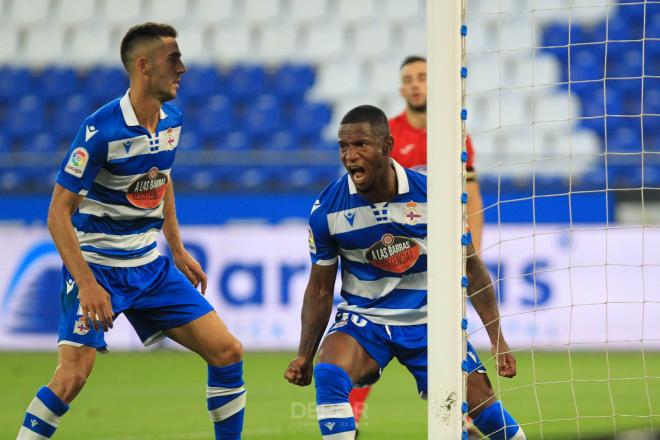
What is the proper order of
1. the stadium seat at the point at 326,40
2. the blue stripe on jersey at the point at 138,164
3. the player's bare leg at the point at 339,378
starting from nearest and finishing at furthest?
the player's bare leg at the point at 339,378 < the blue stripe on jersey at the point at 138,164 < the stadium seat at the point at 326,40

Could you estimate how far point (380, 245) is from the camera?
507 cm

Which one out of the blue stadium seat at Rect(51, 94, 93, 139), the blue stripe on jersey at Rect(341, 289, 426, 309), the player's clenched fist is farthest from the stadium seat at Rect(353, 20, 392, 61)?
the player's clenched fist

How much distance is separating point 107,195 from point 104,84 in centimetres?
1034

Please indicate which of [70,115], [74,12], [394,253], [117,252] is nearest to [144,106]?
[117,252]

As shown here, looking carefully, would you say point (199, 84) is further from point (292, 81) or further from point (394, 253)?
point (394, 253)

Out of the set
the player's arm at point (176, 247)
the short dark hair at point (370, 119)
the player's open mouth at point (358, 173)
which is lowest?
the player's arm at point (176, 247)

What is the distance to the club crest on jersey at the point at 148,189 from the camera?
5246 mm

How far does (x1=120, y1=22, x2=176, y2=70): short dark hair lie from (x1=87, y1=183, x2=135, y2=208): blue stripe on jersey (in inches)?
23.3

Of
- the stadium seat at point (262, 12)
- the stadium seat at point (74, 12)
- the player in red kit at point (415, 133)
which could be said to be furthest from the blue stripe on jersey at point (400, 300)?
the stadium seat at point (74, 12)

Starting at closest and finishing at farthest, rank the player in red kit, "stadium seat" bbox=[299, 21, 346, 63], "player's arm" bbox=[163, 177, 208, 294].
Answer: "player's arm" bbox=[163, 177, 208, 294], the player in red kit, "stadium seat" bbox=[299, 21, 346, 63]

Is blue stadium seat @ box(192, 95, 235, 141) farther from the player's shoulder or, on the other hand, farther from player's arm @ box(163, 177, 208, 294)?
the player's shoulder

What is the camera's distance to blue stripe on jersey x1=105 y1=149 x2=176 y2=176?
5.14m

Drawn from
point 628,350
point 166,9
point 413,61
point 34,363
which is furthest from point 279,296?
point 166,9

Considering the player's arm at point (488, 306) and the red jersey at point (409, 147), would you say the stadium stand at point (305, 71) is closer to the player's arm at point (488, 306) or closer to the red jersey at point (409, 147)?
the red jersey at point (409, 147)
